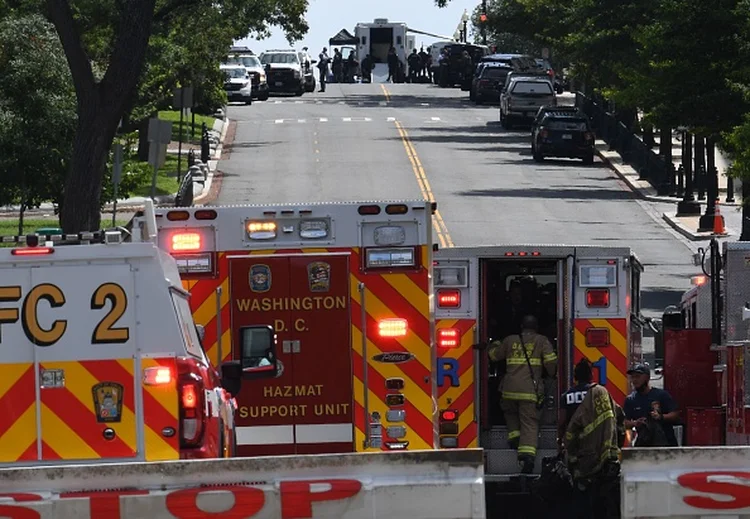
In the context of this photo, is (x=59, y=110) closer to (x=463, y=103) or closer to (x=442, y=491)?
(x=442, y=491)

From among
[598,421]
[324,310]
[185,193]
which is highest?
[324,310]

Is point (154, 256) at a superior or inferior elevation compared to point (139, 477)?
superior

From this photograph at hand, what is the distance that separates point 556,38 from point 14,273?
193 ft

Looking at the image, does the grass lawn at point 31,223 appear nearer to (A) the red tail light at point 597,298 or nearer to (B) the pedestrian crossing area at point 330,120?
(B) the pedestrian crossing area at point 330,120

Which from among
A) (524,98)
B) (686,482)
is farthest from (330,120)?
(686,482)

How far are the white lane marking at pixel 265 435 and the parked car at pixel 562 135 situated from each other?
39.4 metres

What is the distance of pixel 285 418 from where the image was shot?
1454cm

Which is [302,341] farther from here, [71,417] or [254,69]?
[254,69]

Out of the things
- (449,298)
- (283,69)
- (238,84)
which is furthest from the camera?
(283,69)

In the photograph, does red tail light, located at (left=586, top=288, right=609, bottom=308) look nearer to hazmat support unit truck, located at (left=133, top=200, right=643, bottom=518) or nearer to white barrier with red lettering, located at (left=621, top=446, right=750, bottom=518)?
hazmat support unit truck, located at (left=133, top=200, right=643, bottom=518)

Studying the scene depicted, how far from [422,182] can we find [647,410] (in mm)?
34446

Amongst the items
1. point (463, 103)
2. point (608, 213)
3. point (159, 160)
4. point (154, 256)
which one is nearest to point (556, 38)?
point (463, 103)

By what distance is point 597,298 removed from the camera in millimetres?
15633

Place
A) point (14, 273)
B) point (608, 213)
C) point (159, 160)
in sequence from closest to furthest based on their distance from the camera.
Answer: point (14, 273), point (159, 160), point (608, 213)
